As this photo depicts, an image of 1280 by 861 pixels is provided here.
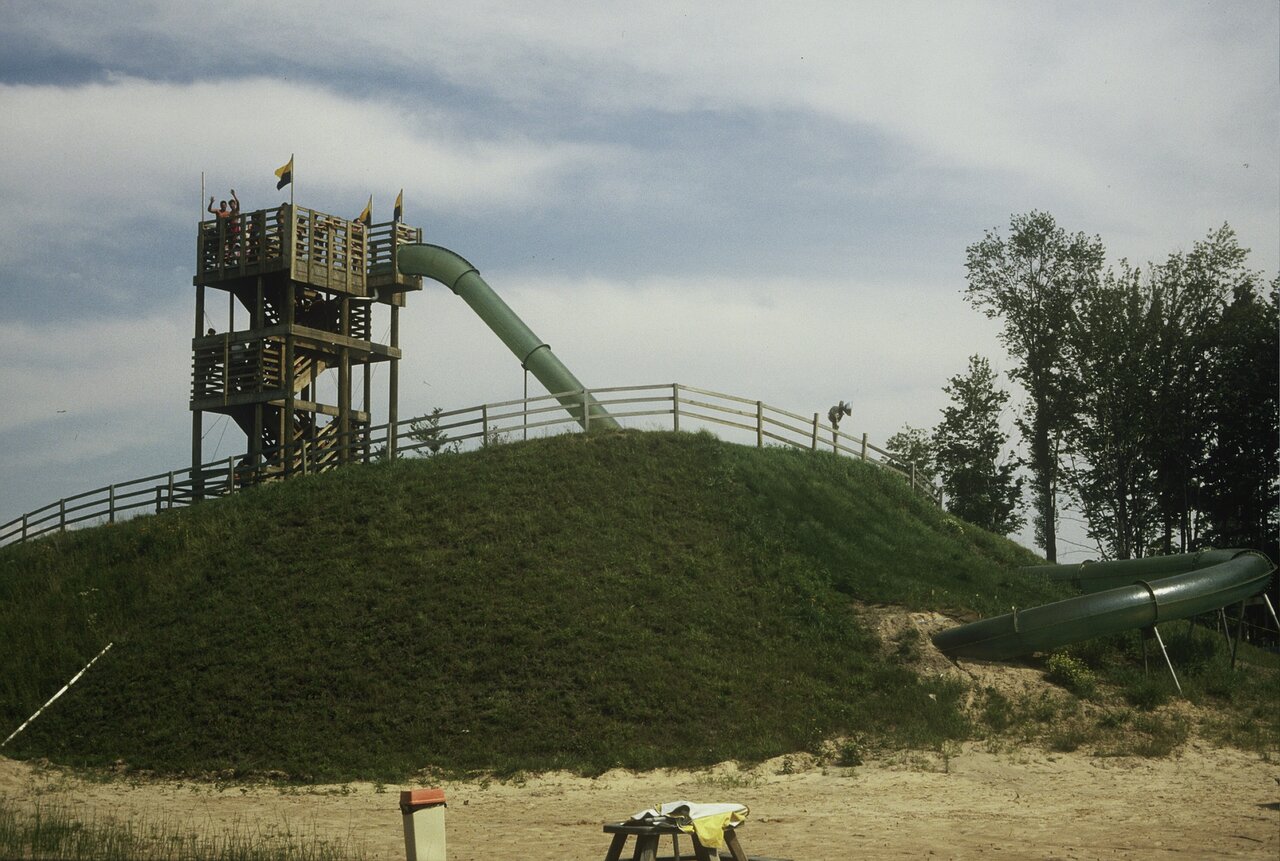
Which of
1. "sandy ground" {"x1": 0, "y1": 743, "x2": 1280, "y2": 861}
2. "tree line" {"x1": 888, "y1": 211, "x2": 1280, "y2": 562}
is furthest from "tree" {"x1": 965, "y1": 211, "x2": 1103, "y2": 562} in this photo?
"sandy ground" {"x1": 0, "y1": 743, "x2": 1280, "y2": 861}

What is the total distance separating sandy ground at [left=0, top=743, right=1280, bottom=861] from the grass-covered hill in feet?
3.42

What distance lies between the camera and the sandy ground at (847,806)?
51.0 feet

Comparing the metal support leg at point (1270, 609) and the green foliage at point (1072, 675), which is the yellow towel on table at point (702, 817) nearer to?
the green foliage at point (1072, 675)

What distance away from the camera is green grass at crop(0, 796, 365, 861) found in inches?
575

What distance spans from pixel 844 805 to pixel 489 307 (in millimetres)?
28910

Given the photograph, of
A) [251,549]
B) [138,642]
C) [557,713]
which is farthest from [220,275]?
[557,713]

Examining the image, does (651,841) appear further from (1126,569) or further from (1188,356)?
(1188,356)

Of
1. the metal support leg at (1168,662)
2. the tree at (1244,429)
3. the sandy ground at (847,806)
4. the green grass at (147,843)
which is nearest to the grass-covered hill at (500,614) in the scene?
the sandy ground at (847,806)

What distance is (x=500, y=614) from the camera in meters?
26.1

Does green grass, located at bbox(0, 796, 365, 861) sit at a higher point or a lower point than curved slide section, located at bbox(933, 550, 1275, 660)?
lower

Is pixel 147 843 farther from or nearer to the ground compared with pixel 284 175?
nearer to the ground

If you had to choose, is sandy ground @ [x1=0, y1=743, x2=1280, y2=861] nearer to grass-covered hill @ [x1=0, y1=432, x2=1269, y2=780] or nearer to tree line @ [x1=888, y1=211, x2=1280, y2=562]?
grass-covered hill @ [x1=0, y1=432, x2=1269, y2=780]

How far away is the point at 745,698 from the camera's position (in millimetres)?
23906

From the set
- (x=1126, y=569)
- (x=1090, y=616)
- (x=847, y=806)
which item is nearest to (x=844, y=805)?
(x=847, y=806)
